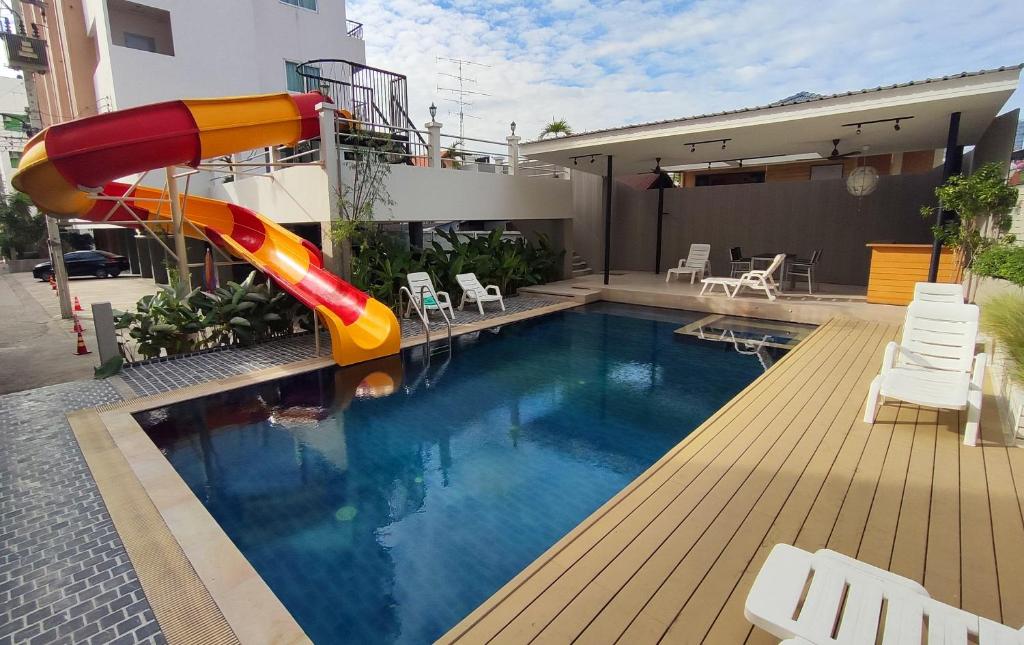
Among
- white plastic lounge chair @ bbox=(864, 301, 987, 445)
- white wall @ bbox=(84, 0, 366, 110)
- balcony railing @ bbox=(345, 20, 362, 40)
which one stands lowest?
white plastic lounge chair @ bbox=(864, 301, 987, 445)

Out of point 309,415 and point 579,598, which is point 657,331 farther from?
point 579,598

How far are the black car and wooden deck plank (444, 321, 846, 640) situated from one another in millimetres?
23321

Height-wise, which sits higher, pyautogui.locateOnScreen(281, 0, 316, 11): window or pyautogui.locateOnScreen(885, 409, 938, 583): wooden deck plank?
pyautogui.locateOnScreen(281, 0, 316, 11): window

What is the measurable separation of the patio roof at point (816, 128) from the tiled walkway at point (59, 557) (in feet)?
30.2

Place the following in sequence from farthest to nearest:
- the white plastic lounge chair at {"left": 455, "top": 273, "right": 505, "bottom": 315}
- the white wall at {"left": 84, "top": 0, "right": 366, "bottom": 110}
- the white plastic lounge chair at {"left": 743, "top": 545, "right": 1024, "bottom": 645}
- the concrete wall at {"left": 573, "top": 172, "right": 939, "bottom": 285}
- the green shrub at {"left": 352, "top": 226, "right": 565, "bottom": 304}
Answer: the white wall at {"left": 84, "top": 0, "right": 366, "bottom": 110}, the concrete wall at {"left": 573, "top": 172, "right": 939, "bottom": 285}, the white plastic lounge chair at {"left": 455, "top": 273, "right": 505, "bottom": 315}, the green shrub at {"left": 352, "top": 226, "right": 565, "bottom": 304}, the white plastic lounge chair at {"left": 743, "top": 545, "right": 1024, "bottom": 645}

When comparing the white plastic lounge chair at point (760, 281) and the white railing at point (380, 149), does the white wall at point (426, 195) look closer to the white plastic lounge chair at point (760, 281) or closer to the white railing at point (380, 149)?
the white railing at point (380, 149)

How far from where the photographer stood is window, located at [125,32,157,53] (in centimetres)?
1598

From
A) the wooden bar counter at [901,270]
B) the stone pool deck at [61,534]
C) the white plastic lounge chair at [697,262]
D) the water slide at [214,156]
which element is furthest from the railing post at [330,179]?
the wooden bar counter at [901,270]

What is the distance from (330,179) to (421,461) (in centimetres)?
570

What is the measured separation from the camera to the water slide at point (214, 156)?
573 centimetres

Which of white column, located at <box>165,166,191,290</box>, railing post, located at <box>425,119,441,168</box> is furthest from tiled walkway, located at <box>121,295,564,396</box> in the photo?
railing post, located at <box>425,119,441,168</box>

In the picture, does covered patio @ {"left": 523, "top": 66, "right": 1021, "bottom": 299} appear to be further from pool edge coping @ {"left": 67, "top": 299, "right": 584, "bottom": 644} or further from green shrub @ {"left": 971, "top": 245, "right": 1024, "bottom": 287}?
pool edge coping @ {"left": 67, "top": 299, "right": 584, "bottom": 644}

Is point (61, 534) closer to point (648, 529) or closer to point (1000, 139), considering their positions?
point (648, 529)

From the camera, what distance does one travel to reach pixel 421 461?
4438mm
